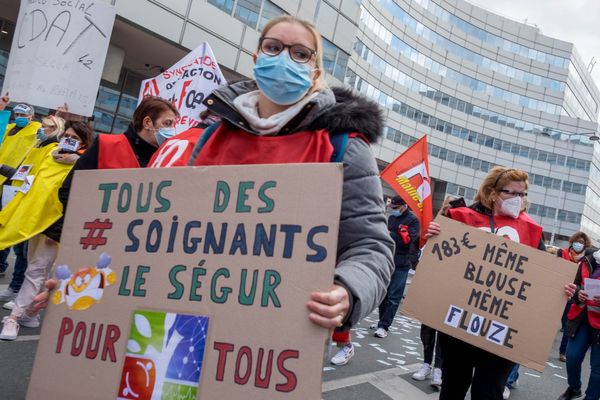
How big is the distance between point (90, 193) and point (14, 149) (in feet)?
13.6

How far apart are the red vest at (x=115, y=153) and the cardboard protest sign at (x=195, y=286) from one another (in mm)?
1352

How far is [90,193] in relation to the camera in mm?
1522

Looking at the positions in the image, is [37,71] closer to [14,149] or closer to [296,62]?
[14,149]

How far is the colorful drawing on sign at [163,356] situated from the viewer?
1.22m

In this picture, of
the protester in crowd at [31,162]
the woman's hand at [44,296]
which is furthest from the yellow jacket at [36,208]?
the woman's hand at [44,296]

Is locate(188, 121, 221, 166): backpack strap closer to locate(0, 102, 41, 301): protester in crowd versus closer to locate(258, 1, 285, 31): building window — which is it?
locate(0, 102, 41, 301): protester in crowd

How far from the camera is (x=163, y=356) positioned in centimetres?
126

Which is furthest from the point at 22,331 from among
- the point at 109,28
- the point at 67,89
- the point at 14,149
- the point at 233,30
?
the point at 233,30

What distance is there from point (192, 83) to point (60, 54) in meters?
1.85

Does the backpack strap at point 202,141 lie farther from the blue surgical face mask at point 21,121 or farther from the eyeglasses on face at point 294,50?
the blue surgical face mask at point 21,121

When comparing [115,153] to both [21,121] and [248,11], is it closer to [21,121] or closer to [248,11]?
[21,121]

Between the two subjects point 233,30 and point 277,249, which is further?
point 233,30

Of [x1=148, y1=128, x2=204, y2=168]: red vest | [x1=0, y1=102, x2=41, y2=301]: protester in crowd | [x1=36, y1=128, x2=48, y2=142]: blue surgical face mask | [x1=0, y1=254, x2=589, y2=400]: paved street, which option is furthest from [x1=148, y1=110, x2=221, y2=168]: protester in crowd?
[x1=0, y1=102, x2=41, y2=301]: protester in crowd

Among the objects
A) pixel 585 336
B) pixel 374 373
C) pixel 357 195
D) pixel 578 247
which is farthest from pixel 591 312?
pixel 357 195
